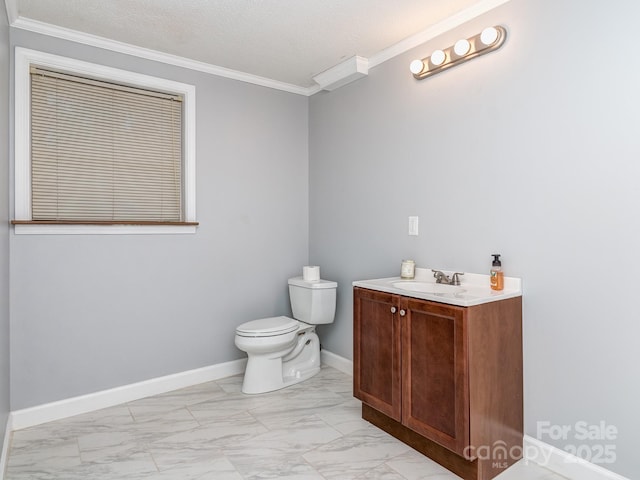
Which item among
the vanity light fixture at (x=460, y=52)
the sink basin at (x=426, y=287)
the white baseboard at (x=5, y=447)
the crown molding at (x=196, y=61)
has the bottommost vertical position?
the white baseboard at (x=5, y=447)

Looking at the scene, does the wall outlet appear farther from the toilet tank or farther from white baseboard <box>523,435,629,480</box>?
white baseboard <box>523,435,629,480</box>

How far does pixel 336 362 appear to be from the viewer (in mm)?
3242

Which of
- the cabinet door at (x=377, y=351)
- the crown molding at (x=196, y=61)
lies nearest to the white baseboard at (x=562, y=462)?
the cabinet door at (x=377, y=351)

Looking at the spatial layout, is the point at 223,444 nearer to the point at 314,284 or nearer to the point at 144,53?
the point at 314,284

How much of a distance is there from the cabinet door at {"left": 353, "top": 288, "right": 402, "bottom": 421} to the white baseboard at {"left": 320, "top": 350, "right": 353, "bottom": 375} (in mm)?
Result: 759

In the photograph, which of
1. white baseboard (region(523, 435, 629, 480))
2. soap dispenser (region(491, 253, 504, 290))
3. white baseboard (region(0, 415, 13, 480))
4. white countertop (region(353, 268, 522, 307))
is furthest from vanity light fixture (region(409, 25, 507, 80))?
white baseboard (region(0, 415, 13, 480))

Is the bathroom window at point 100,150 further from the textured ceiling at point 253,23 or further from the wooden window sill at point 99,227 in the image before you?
the textured ceiling at point 253,23

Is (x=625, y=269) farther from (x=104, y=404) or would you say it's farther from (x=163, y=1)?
(x=104, y=404)

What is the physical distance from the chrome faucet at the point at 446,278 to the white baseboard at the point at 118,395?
1.73m

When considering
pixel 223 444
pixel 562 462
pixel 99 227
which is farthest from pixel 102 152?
pixel 562 462

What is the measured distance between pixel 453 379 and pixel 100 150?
2545 mm

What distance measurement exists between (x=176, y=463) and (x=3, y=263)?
1345 mm

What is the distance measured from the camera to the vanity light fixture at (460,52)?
2.03 m

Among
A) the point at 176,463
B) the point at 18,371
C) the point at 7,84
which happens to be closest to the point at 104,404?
the point at 18,371
